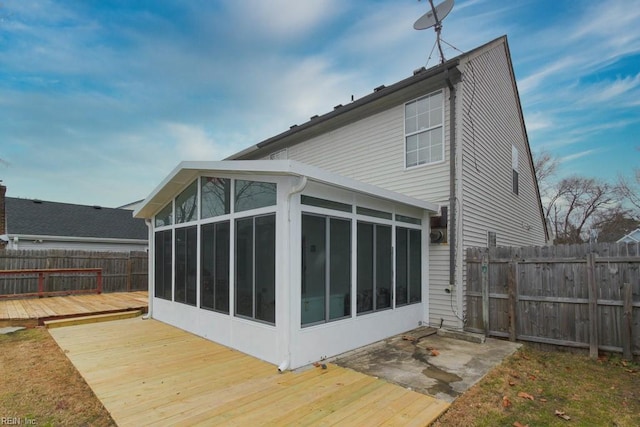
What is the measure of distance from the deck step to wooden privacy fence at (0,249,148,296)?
433 centimetres

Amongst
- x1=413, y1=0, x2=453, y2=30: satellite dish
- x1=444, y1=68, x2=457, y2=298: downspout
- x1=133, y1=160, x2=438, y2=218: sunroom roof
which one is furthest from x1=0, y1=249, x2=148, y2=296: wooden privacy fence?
x1=413, y1=0, x2=453, y2=30: satellite dish

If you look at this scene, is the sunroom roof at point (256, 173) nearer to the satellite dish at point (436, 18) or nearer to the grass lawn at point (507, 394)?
the grass lawn at point (507, 394)

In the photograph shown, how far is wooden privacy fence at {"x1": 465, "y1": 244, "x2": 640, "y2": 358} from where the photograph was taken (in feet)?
16.9

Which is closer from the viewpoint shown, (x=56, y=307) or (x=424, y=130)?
(x=424, y=130)

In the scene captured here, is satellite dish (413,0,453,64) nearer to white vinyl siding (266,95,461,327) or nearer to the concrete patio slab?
white vinyl siding (266,95,461,327)

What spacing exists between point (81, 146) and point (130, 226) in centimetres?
433

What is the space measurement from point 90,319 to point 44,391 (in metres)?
4.21

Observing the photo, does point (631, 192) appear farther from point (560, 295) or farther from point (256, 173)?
point (256, 173)

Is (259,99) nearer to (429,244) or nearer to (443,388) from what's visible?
(429,244)

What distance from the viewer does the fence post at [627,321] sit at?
5047 millimetres

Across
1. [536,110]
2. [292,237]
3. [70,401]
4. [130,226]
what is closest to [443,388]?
[292,237]

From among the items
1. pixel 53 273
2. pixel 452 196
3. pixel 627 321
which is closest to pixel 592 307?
pixel 627 321

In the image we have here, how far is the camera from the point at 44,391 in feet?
12.6

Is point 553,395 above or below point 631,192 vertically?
below
